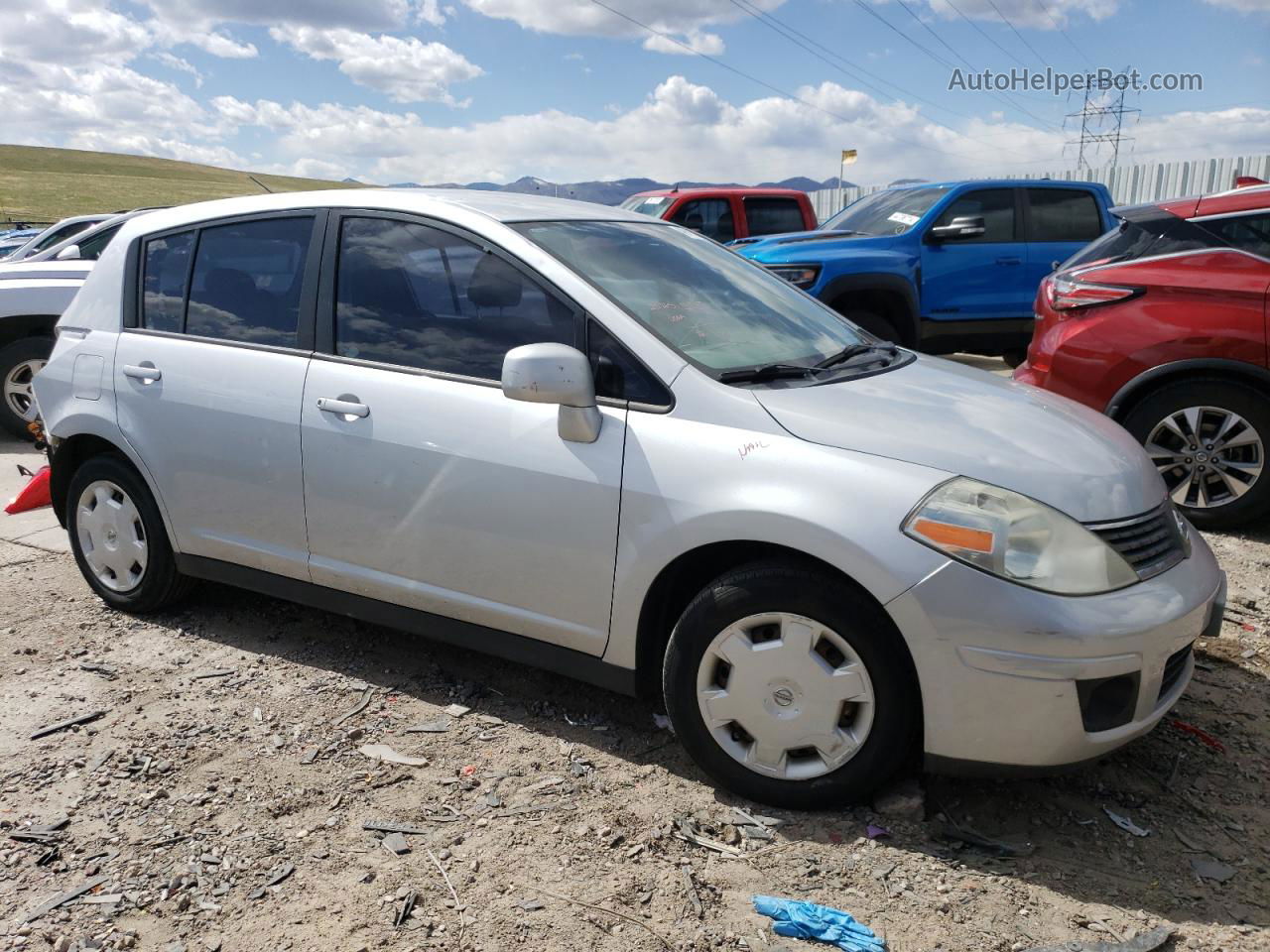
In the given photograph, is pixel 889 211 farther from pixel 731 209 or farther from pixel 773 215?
pixel 773 215

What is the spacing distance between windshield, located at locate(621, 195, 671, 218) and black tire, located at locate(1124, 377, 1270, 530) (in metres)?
7.72

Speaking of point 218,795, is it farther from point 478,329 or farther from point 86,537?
point 86,537

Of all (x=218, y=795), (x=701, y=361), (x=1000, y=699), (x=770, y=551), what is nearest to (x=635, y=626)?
(x=770, y=551)

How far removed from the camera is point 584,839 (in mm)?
2771

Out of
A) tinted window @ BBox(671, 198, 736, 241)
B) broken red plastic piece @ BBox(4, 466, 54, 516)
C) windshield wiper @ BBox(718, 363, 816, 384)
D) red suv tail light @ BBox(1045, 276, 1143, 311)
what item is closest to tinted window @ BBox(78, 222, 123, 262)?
broken red plastic piece @ BBox(4, 466, 54, 516)

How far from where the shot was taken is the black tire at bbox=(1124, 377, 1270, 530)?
16.6ft

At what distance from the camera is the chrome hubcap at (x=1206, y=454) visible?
5.10 m

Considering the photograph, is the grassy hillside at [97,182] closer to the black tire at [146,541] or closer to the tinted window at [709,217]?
the tinted window at [709,217]

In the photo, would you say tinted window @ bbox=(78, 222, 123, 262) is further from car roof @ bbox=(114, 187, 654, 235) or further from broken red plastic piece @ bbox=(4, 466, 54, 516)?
car roof @ bbox=(114, 187, 654, 235)

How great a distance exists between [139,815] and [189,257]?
7.16 feet

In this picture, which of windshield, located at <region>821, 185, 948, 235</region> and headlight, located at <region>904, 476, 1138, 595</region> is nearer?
headlight, located at <region>904, 476, 1138, 595</region>

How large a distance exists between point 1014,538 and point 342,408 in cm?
215

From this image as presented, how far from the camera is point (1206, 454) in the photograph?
517cm

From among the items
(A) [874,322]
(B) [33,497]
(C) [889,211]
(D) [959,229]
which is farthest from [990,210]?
(B) [33,497]
